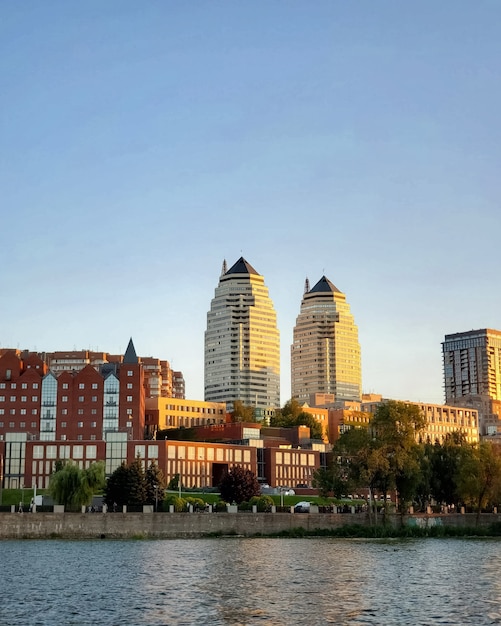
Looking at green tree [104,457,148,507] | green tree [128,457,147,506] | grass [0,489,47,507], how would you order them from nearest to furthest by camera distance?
green tree [128,457,147,506], green tree [104,457,148,507], grass [0,489,47,507]

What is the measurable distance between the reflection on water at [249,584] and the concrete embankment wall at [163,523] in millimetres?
13049

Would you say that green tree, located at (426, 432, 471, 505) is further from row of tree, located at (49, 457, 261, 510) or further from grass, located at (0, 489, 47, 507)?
grass, located at (0, 489, 47, 507)

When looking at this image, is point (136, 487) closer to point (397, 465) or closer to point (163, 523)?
point (163, 523)

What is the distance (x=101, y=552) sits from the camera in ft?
316

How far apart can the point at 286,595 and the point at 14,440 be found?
455 feet

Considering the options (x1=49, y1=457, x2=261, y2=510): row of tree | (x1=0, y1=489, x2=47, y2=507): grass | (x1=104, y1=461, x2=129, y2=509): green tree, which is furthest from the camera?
(x1=0, y1=489, x2=47, y2=507): grass

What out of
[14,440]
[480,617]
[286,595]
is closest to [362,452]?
[286,595]

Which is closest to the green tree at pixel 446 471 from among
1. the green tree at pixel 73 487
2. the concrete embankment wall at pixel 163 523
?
the concrete embankment wall at pixel 163 523

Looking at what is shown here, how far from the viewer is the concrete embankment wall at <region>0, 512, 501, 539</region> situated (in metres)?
117

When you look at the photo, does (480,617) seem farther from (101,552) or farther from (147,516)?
(147,516)

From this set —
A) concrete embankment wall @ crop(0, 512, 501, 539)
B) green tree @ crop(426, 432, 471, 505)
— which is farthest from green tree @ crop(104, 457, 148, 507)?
green tree @ crop(426, 432, 471, 505)

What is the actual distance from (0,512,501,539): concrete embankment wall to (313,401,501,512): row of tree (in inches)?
185

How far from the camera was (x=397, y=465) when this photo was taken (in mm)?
122188

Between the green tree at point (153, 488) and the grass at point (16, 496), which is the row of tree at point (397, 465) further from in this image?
the grass at point (16, 496)
